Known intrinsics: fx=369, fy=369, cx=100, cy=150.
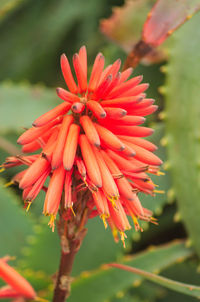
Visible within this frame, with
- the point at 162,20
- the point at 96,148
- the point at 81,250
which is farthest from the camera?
the point at 81,250

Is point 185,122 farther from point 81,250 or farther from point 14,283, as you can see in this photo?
point 14,283

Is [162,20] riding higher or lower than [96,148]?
higher

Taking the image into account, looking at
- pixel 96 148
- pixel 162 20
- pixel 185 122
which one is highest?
pixel 162 20

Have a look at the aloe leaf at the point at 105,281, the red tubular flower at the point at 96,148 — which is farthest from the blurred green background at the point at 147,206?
the red tubular flower at the point at 96,148

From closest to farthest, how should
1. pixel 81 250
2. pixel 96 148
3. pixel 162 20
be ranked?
1. pixel 96 148
2. pixel 162 20
3. pixel 81 250

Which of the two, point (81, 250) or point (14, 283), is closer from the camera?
point (14, 283)

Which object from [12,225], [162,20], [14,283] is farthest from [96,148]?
[12,225]

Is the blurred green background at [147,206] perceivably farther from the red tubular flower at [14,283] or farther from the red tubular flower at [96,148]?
the red tubular flower at [96,148]
